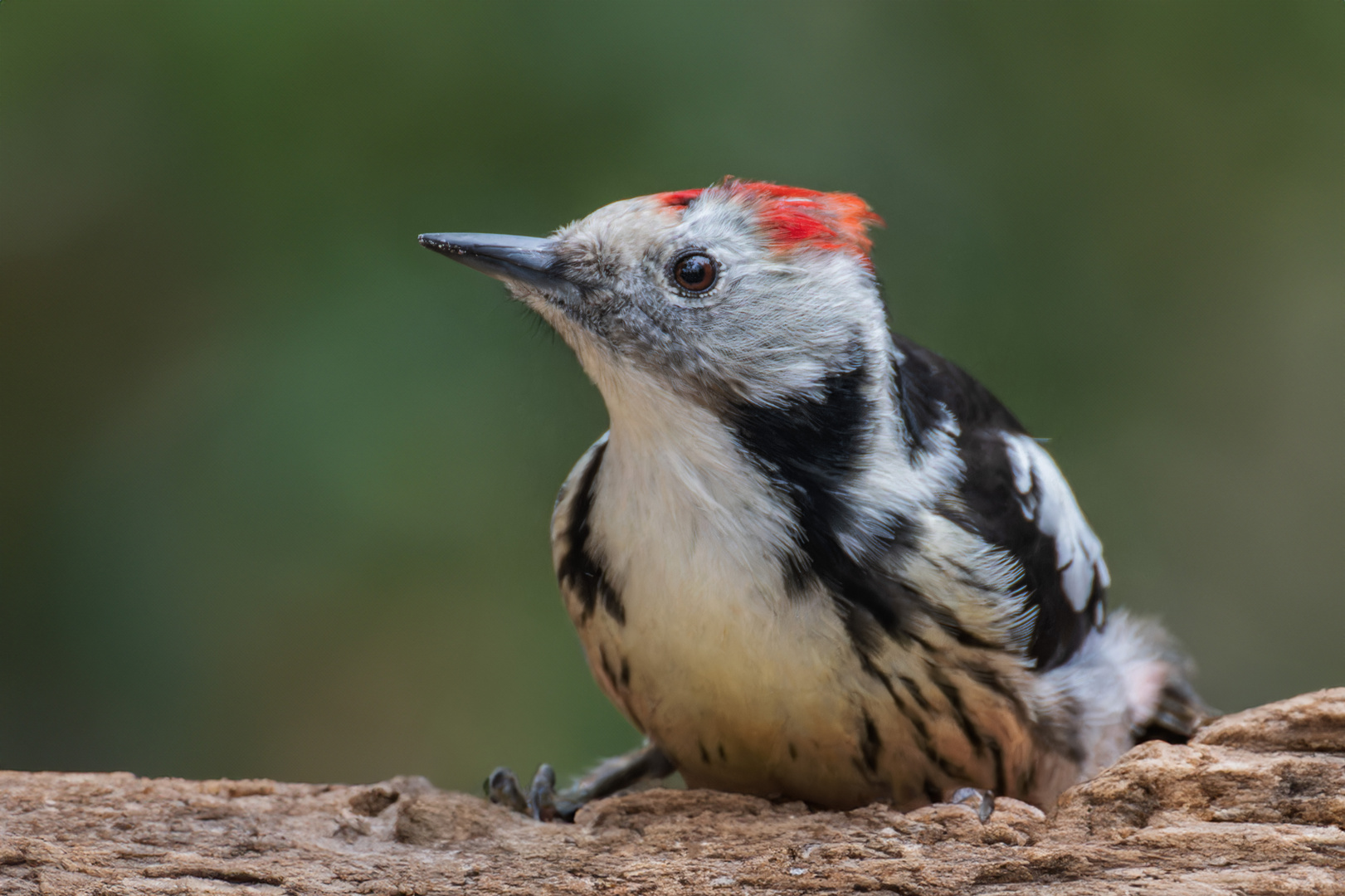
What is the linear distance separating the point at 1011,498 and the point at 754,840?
0.71 meters

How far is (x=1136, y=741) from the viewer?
2.03 metres

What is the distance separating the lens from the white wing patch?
187 cm

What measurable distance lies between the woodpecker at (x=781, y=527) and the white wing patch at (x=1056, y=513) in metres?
0.15

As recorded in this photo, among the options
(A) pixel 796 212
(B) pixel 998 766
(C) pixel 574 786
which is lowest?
(B) pixel 998 766

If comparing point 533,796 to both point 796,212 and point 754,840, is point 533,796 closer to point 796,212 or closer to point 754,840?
point 754,840

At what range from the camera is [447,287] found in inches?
97.1

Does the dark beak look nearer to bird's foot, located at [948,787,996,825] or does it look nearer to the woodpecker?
the woodpecker

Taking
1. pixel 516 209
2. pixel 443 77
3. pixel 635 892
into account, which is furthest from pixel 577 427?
pixel 635 892

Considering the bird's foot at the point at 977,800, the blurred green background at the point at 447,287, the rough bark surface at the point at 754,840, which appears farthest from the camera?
the blurred green background at the point at 447,287

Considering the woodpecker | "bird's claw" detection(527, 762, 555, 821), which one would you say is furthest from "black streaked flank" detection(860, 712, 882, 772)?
"bird's claw" detection(527, 762, 555, 821)

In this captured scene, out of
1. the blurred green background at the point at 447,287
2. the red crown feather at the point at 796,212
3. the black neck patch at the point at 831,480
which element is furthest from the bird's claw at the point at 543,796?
the red crown feather at the point at 796,212

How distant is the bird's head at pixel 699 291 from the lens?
159 centimetres

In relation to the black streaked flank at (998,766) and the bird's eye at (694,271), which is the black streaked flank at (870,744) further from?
the bird's eye at (694,271)

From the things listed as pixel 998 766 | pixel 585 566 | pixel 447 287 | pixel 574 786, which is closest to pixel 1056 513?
pixel 998 766
